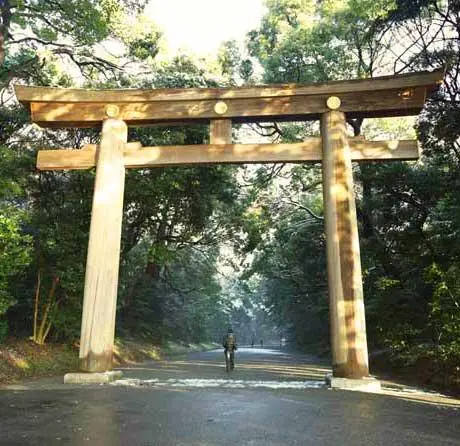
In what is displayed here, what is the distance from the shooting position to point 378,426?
4926 millimetres

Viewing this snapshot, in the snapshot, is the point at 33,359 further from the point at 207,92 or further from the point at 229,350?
the point at 207,92

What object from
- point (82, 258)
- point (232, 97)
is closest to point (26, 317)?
point (82, 258)

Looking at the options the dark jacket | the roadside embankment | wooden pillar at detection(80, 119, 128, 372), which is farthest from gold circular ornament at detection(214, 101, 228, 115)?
the dark jacket

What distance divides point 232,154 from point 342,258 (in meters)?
3.24

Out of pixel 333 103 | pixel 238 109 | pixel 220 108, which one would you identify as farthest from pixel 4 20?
pixel 333 103

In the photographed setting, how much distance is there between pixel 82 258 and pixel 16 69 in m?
5.93

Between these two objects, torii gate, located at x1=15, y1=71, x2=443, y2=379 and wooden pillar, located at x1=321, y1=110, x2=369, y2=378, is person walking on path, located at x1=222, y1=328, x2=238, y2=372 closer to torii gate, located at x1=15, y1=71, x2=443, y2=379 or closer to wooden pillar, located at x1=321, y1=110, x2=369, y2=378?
torii gate, located at x1=15, y1=71, x2=443, y2=379

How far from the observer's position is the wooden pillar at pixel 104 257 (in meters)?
8.57

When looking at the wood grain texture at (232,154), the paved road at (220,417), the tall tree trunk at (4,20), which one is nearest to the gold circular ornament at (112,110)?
the wood grain texture at (232,154)

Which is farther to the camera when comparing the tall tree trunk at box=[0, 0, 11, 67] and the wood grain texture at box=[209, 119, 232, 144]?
the tall tree trunk at box=[0, 0, 11, 67]

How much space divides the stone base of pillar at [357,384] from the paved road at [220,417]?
0.30 meters

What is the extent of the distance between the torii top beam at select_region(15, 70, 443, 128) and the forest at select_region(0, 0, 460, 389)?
Answer: 177 centimetres

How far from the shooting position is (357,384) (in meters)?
7.84

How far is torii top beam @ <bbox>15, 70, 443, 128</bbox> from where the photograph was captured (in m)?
9.29
